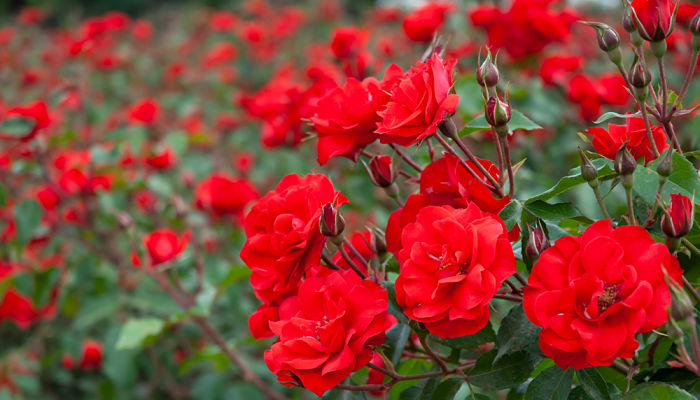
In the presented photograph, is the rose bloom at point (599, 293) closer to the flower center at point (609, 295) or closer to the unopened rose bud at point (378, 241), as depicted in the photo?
the flower center at point (609, 295)

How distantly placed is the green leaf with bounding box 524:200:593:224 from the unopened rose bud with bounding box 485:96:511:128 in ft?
0.33

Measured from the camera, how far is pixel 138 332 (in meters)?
1.52

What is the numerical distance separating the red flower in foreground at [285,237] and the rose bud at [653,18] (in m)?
0.41

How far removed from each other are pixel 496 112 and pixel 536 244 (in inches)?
6.0

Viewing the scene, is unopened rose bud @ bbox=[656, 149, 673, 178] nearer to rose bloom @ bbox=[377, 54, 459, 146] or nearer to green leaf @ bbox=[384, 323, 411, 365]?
rose bloom @ bbox=[377, 54, 459, 146]

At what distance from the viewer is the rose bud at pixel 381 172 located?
83 centimetres

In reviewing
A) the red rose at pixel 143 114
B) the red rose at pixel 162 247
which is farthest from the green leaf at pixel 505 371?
the red rose at pixel 143 114

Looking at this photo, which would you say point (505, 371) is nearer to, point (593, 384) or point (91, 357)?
point (593, 384)

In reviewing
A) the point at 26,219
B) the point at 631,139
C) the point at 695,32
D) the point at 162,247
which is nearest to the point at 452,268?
the point at 631,139

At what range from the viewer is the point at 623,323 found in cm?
58

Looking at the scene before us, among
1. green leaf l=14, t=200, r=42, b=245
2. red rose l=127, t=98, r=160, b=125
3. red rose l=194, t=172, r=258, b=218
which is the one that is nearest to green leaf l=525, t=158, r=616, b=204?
red rose l=194, t=172, r=258, b=218

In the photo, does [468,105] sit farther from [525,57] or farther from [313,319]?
[313,319]

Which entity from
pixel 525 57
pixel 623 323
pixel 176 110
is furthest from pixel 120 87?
pixel 623 323

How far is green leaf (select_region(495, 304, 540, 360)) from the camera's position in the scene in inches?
27.3
